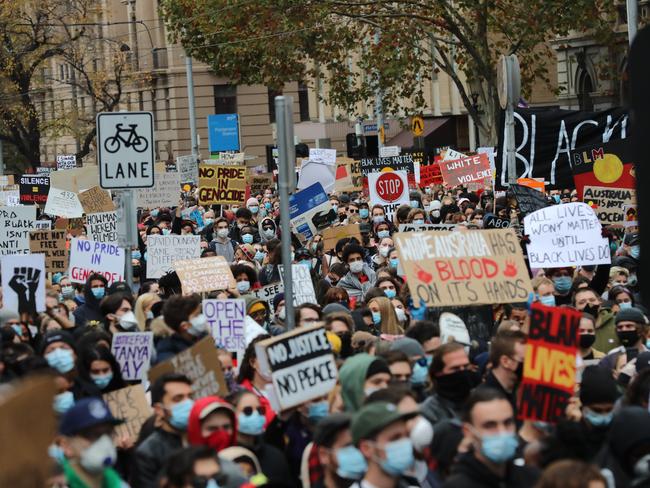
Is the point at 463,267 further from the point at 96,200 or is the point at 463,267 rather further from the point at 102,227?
the point at 96,200

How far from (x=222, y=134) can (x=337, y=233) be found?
86.8 ft

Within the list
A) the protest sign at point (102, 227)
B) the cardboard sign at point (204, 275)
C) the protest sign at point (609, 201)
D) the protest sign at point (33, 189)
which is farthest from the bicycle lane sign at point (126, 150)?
the protest sign at point (33, 189)

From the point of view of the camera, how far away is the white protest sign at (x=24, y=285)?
11.8 meters

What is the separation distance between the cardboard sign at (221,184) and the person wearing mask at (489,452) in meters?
17.2

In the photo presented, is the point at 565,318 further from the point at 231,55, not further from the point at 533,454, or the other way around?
the point at 231,55

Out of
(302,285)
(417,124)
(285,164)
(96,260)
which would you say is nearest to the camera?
(285,164)

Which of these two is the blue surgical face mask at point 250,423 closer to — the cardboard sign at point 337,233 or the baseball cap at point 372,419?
the baseball cap at point 372,419

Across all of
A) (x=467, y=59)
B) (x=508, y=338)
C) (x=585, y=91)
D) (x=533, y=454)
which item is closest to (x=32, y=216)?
(x=508, y=338)

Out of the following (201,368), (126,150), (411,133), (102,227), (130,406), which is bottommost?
(130,406)

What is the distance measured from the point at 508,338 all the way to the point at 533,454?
1.42 meters

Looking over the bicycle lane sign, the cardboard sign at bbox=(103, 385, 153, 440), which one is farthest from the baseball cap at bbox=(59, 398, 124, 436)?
the bicycle lane sign

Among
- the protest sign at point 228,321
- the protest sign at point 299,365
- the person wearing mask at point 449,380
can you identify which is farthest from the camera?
the protest sign at point 228,321

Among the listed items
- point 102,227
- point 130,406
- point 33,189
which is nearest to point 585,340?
point 130,406

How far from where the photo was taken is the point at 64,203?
2244cm
